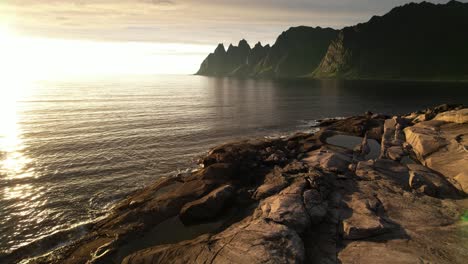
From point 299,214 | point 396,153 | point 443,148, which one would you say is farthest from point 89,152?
point 443,148

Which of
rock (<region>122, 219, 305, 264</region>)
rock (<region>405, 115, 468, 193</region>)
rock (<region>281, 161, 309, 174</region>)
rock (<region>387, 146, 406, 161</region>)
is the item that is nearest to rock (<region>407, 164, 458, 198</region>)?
rock (<region>405, 115, 468, 193</region>)

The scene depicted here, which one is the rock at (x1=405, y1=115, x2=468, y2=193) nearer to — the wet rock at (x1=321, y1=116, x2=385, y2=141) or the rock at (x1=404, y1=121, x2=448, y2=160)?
the rock at (x1=404, y1=121, x2=448, y2=160)

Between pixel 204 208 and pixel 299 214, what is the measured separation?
6.86 m

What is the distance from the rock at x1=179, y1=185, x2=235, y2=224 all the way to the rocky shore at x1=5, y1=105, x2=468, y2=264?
0.08 m

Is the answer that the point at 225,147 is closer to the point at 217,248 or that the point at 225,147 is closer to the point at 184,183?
the point at 184,183

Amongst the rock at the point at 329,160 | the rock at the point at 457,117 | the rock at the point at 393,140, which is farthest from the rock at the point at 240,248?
the rock at the point at 457,117

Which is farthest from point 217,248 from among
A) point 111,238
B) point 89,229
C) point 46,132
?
point 46,132

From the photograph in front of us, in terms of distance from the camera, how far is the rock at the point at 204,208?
20391 millimetres

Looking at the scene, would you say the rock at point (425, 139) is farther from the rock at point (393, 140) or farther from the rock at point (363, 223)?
the rock at point (363, 223)

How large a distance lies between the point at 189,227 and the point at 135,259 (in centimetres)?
446

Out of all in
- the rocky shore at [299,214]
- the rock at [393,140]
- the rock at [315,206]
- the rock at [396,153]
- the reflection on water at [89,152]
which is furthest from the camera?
the rock at [393,140]

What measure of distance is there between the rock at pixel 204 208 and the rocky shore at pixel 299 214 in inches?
3.0

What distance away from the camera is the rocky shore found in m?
14.8

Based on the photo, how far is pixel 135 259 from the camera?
639 inches
